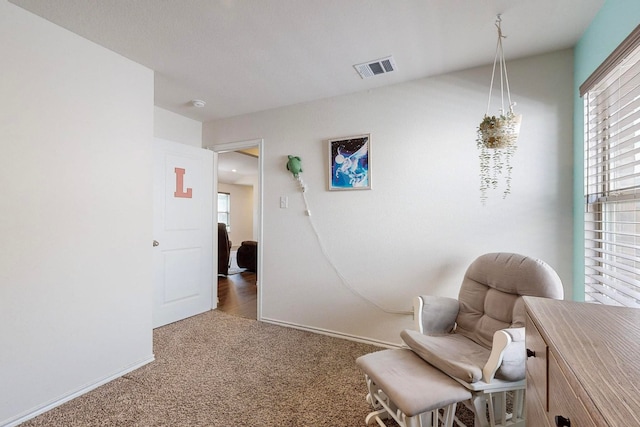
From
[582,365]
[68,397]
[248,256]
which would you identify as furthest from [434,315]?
[248,256]

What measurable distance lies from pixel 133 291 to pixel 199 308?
1238 mm

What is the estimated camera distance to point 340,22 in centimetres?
171

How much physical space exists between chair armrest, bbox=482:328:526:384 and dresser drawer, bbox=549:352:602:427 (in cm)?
66

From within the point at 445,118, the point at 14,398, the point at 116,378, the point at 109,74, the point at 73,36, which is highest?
the point at 73,36

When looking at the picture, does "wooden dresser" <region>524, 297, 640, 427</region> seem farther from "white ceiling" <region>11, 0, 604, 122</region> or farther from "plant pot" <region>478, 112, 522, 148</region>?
"white ceiling" <region>11, 0, 604, 122</region>

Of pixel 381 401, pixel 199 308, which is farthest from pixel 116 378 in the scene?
pixel 381 401

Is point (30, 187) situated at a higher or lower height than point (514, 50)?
lower

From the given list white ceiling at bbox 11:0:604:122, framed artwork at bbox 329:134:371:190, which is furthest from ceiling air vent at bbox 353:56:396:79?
framed artwork at bbox 329:134:371:190

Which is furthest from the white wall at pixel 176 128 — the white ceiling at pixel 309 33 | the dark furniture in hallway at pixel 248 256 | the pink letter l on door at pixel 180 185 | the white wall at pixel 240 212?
the white wall at pixel 240 212

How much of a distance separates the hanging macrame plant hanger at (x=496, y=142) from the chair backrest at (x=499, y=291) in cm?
55

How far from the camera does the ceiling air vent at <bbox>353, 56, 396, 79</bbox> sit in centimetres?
211

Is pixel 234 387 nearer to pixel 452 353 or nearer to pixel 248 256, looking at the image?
pixel 452 353

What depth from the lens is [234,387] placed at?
74.5 inches

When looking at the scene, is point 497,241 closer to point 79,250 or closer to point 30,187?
point 79,250
